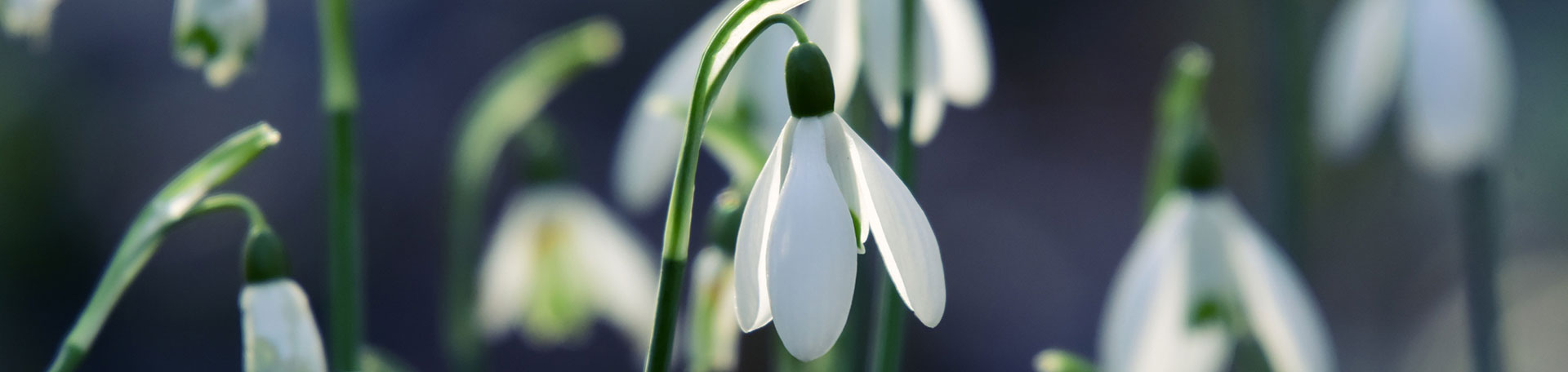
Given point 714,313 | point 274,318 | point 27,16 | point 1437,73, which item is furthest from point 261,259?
point 1437,73

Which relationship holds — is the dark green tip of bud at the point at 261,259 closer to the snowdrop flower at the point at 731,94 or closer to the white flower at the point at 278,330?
the white flower at the point at 278,330

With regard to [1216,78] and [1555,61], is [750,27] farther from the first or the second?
[1555,61]

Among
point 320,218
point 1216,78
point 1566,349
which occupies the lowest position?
point 1566,349

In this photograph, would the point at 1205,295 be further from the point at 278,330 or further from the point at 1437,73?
the point at 278,330

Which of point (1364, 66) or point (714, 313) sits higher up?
point (1364, 66)

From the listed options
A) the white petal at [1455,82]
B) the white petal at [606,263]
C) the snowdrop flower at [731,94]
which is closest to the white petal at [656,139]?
the snowdrop flower at [731,94]

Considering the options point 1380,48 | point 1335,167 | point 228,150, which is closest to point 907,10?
point 228,150

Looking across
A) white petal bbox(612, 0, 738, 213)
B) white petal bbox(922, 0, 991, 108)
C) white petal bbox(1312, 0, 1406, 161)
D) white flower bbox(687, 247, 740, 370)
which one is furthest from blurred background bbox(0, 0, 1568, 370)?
white petal bbox(922, 0, 991, 108)

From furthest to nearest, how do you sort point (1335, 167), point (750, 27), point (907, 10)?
point (1335, 167) → point (907, 10) → point (750, 27)
